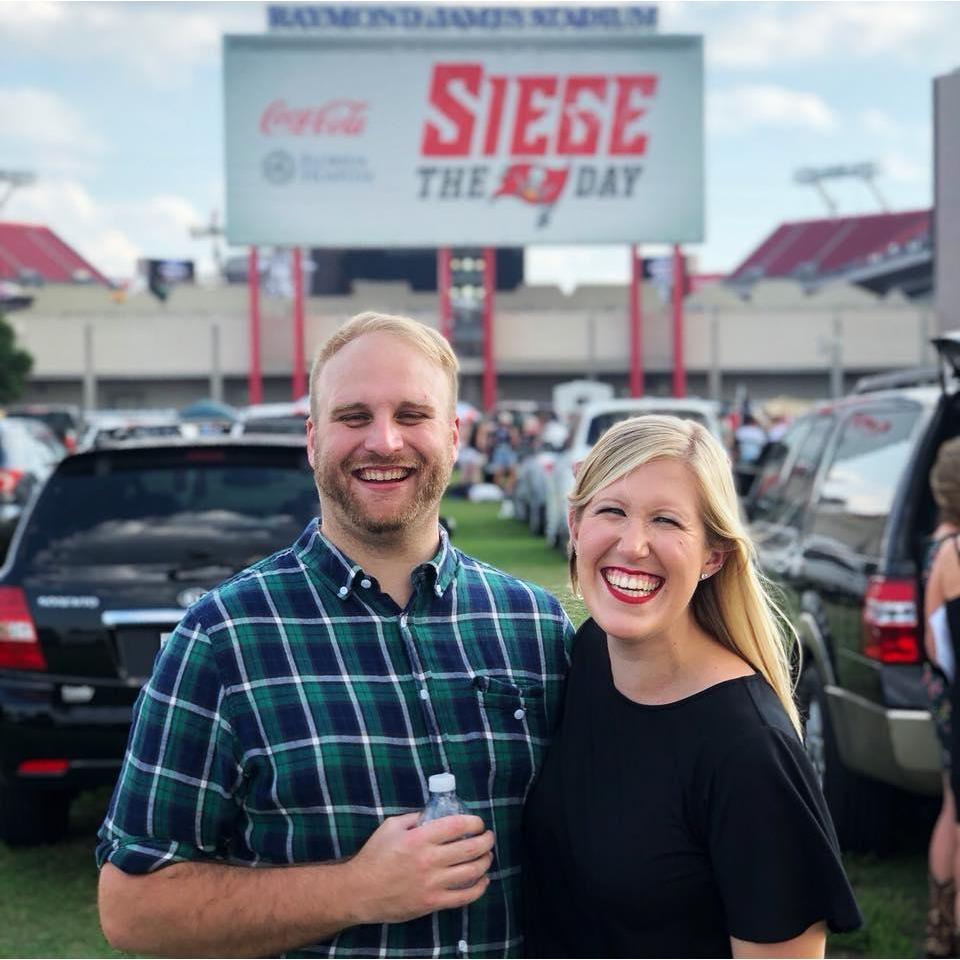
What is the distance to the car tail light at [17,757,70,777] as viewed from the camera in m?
5.58

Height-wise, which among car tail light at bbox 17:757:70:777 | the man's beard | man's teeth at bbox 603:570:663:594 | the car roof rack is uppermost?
the car roof rack

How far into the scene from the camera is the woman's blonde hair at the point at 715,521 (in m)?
2.35

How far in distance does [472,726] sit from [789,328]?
221 ft

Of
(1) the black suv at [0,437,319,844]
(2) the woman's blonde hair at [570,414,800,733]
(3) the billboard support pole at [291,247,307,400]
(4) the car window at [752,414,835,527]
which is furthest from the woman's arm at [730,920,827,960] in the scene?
(3) the billboard support pole at [291,247,307,400]

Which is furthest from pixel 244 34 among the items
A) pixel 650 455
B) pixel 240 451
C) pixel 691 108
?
pixel 650 455

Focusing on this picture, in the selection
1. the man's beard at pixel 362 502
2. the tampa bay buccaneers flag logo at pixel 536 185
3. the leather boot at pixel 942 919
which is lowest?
the leather boot at pixel 942 919

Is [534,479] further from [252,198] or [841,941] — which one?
[252,198]

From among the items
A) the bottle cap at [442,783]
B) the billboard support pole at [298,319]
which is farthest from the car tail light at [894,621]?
the billboard support pole at [298,319]

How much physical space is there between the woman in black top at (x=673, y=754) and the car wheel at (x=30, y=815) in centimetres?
415

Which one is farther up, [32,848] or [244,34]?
[244,34]

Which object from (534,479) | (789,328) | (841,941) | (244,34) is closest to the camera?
(841,941)

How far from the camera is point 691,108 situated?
52656 millimetres

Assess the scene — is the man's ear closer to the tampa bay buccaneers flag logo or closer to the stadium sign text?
the tampa bay buccaneers flag logo

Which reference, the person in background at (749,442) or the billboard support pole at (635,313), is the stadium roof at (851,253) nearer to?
the billboard support pole at (635,313)
